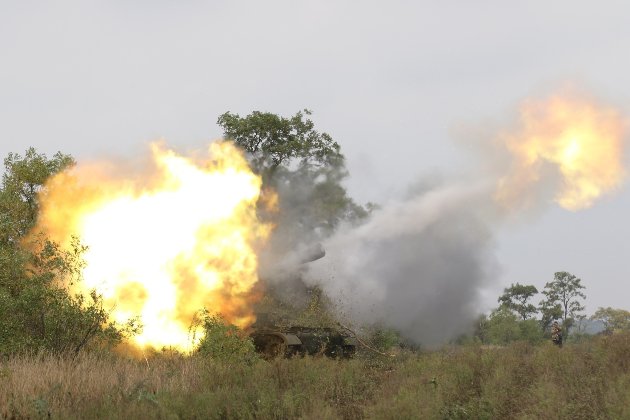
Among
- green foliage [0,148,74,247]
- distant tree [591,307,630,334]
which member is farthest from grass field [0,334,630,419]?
distant tree [591,307,630,334]

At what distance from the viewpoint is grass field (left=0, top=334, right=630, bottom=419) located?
416 inches

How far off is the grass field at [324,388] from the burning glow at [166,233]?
3582mm

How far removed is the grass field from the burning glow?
3.58 m

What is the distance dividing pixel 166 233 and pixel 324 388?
960 centimetres

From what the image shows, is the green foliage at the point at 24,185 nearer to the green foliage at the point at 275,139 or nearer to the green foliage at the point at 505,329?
the green foliage at the point at 275,139

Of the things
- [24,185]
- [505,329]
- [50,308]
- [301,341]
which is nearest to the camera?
[50,308]

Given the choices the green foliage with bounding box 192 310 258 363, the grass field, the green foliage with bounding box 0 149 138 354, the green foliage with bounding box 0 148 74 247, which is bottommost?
the grass field

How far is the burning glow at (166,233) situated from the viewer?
1944 centimetres

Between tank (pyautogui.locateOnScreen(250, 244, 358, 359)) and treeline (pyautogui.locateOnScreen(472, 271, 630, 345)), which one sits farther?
treeline (pyautogui.locateOnScreen(472, 271, 630, 345))

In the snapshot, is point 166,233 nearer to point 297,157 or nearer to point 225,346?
point 225,346

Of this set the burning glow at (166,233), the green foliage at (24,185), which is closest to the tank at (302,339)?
the burning glow at (166,233)

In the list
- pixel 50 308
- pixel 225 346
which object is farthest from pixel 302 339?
pixel 50 308

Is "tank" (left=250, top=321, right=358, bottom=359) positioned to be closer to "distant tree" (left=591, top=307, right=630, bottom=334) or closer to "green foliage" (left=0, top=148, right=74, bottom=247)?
"green foliage" (left=0, top=148, right=74, bottom=247)

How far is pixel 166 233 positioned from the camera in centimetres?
2011
